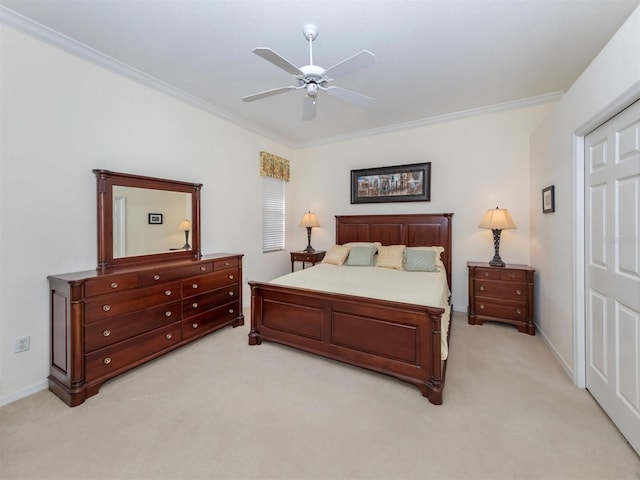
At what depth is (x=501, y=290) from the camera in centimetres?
346

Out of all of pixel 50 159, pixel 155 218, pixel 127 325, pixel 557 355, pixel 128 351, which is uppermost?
pixel 50 159

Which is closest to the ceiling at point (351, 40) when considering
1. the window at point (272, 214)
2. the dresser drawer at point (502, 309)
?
the window at point (272, 214)

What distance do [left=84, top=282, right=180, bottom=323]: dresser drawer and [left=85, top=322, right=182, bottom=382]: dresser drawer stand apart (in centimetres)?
27

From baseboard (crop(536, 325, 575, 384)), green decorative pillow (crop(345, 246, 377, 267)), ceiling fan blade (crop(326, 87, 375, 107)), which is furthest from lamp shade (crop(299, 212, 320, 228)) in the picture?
baseboard (crop(536, 325, 575, 384))

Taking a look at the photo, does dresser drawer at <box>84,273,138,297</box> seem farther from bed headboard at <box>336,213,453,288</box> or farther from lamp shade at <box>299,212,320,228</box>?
bed headboard at <box>336,213,453,288</box>

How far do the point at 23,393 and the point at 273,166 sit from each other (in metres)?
3.93

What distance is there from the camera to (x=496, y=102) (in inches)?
142

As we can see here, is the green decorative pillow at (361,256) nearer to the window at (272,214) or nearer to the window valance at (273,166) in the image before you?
the window at (272,214)

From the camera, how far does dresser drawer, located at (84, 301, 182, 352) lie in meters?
2.19

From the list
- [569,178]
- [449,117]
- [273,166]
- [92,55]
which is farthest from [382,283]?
[92,55]

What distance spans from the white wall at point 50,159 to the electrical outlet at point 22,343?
3cm

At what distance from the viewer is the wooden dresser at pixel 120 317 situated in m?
2.10

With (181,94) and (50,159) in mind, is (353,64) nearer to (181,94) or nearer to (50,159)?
(181,94)

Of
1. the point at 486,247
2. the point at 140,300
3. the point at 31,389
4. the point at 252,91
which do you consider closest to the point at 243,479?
the point at 140,300
